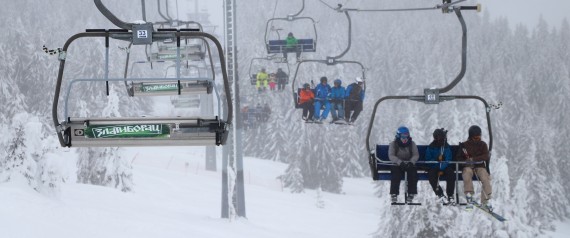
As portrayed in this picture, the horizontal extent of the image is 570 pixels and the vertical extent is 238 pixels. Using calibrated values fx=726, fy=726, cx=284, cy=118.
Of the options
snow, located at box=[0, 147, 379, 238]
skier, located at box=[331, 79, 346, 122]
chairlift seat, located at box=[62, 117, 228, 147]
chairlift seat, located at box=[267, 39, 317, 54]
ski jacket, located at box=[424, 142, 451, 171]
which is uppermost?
chairlift seat, located at box=[267, 39, 317, 54]

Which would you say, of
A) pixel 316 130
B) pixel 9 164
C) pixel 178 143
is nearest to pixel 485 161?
pixel 178 143

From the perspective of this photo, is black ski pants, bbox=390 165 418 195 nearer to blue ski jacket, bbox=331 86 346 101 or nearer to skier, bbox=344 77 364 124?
skier, bbox=344 77 364 124

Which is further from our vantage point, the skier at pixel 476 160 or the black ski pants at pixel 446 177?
the black ski pants at pixel 446 177

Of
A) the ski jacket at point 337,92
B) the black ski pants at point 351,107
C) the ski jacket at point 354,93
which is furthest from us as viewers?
the ski jacket at point 337,92

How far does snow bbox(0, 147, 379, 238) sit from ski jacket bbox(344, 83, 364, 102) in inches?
260

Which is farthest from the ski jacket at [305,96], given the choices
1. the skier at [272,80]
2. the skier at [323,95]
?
the skier at [272,80]

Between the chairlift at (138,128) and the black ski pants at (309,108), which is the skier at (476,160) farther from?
the black ski pants at (309,108)

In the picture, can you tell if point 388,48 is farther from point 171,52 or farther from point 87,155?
point 171,52

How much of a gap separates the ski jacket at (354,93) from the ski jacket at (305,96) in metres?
1.25

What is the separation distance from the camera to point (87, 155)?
39.4 metres

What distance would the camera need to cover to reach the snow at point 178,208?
57.7ft

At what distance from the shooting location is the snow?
17.6 metres

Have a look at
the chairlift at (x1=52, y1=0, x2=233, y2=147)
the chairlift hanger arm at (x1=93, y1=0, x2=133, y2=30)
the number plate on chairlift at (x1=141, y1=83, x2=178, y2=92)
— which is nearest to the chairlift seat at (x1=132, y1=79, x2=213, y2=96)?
the number plate on chairlift at (x1=141, y1=83, x2=178, y2=92)

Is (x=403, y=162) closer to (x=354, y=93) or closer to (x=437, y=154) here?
(x=437, y=154)
